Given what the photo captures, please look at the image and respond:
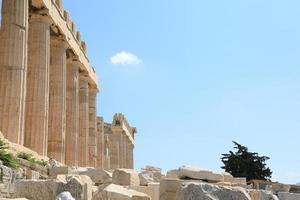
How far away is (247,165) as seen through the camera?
34.9 meters

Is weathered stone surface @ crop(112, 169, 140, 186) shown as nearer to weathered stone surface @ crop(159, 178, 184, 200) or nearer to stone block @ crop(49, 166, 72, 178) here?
stone block @ crop(49, 166, 72, 178)

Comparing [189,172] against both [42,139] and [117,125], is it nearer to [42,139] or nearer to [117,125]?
[42,139]

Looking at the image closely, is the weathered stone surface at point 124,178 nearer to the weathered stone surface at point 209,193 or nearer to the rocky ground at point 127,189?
the rocky ground at point 127,189

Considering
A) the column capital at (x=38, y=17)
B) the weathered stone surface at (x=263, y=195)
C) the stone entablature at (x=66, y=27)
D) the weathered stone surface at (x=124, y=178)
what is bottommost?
the weathered stone surface at (x=263, y=195)

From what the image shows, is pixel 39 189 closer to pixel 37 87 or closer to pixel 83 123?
pixel 37 87

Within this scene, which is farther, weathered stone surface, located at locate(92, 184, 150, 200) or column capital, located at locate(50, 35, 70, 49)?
column capital, located at locate(50, 35, 70, 49)

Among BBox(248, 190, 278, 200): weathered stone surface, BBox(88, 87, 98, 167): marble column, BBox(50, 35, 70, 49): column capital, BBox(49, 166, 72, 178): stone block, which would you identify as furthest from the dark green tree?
BBox(248, 190, 278, 200): weathered stone surface

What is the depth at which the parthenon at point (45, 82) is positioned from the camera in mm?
19922

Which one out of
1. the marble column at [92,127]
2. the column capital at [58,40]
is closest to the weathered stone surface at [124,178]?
the column capital at [58,40]

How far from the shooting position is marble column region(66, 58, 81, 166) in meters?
28.6

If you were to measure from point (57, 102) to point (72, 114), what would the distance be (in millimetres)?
3361

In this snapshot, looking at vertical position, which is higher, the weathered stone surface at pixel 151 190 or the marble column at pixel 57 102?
the marble column at pixel 57 102

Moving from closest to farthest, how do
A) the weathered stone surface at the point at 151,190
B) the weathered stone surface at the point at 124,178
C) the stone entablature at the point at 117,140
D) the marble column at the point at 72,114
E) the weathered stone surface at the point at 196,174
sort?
the weathered stone surface at the point at 151,190, the weathered stone surface at the point at 124,178, the weathered stone surface at the point at 196,174, the marble column at the point at 72,114, the stone entablature at the point at 117,140

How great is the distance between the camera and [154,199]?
11.6 m
